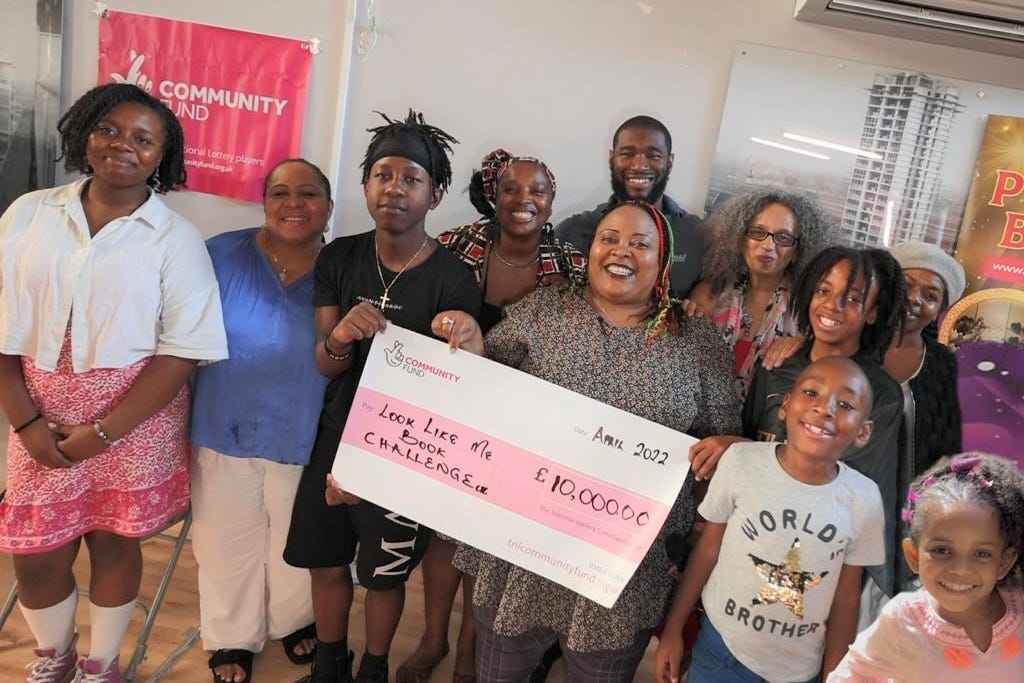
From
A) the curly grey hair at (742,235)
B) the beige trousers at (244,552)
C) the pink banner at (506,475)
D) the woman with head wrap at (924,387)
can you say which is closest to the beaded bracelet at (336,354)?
the pink banner at (506,475)

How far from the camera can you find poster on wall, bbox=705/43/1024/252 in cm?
261

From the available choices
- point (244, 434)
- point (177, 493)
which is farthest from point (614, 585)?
point (177, 493)

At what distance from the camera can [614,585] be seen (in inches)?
64.6

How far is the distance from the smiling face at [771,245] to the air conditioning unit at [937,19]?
93 cm

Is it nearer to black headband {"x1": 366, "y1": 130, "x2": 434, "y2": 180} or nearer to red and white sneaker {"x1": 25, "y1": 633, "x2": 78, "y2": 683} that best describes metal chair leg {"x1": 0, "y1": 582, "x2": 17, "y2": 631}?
red and white sneaker {"x1": 25, "y1": 633, "x2": 78, "y2": 683}

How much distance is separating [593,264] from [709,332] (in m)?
0.36

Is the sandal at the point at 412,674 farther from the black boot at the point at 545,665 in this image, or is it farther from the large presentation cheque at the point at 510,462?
the large presentation cheque at the point at 510,462

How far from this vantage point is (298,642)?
235 cm

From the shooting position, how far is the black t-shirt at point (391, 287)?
1844 millimetres

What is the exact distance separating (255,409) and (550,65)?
1.77m

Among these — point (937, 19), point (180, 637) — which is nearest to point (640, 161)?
point (937, 19)

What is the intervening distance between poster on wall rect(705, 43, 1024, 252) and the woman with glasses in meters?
0.49

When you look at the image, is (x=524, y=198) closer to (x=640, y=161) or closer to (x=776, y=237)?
(x=640, y=161)

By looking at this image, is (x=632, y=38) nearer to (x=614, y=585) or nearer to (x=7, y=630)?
(x=614, y=585)
